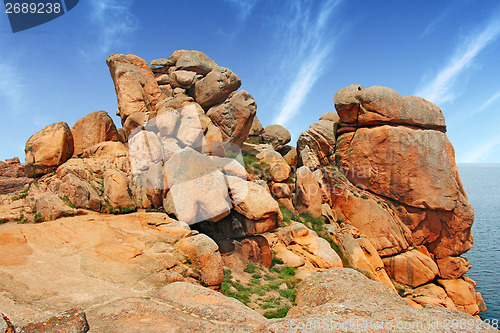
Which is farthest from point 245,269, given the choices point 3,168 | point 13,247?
point 3,168

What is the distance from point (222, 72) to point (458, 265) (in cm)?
2388

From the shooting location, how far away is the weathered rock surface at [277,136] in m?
32.6

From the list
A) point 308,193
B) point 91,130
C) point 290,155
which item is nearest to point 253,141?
point 290,155

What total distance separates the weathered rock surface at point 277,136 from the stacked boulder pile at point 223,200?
0.60 metres

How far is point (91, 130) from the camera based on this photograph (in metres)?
20.7

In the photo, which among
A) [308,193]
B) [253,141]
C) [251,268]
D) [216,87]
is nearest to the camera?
[251,268]

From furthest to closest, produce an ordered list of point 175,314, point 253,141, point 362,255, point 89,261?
1. point 253,141
2. point 362,255
3. point 89,261
4. point 175,314

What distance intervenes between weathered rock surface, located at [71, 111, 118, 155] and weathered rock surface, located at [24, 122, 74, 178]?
1.80 meters

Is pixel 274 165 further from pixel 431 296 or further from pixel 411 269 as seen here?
pixel 431 296

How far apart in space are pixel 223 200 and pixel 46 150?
1142 cm

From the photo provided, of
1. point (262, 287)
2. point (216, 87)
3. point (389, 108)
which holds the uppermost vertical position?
point (216, 87)

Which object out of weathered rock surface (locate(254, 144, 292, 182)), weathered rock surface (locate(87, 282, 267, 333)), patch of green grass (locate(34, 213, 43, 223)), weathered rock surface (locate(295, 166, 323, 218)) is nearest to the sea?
weathered rock surface (locate(295, 166, 323, 218))

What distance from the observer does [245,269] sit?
14.4 metres

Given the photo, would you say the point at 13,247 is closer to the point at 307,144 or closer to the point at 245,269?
the point at 245,269
